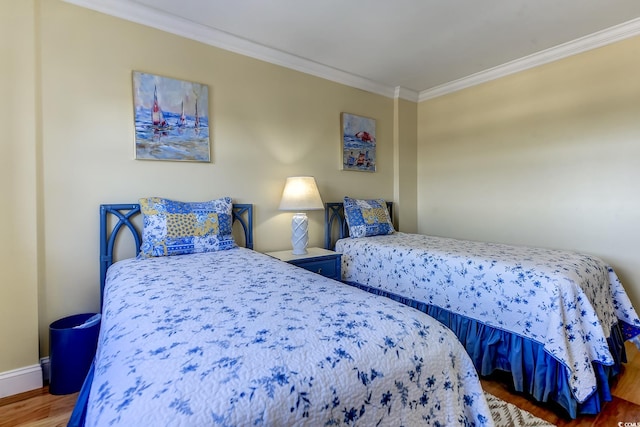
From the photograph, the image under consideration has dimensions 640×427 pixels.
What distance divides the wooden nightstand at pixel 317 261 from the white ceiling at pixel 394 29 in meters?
1.77

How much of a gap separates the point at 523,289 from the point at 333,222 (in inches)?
73.7

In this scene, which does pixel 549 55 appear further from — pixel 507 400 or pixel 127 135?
pixel 127 135

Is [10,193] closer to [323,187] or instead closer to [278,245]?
[278,245]

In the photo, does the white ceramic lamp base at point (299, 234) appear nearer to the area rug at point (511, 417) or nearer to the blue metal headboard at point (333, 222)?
the blue metal headboard at point (333, 222)

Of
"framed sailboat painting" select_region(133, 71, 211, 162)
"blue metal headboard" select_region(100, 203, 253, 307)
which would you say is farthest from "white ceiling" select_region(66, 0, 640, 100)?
"blue metal headboard" select_region(100, 203, 253, 307)

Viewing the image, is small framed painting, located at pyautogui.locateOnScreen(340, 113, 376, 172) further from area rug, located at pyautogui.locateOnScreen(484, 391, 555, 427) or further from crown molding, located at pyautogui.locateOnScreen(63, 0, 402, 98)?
area rug, located at pyautogui.locateOnScreen(484, 391, 555, 427)

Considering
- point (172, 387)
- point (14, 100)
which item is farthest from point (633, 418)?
point (14, 100)

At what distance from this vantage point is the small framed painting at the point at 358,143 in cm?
339

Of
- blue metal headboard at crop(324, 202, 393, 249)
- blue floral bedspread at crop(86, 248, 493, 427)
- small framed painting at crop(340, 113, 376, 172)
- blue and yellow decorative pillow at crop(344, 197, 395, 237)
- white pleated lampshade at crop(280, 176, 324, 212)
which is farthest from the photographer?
small framed painting at crop(340, 113, 376, 172)

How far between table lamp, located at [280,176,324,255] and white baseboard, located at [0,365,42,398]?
182cm

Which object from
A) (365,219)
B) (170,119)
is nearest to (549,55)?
(365,219)

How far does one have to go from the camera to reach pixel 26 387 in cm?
182

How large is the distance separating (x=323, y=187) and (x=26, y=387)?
2614 millimetres

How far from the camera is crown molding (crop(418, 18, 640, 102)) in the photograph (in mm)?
2506
